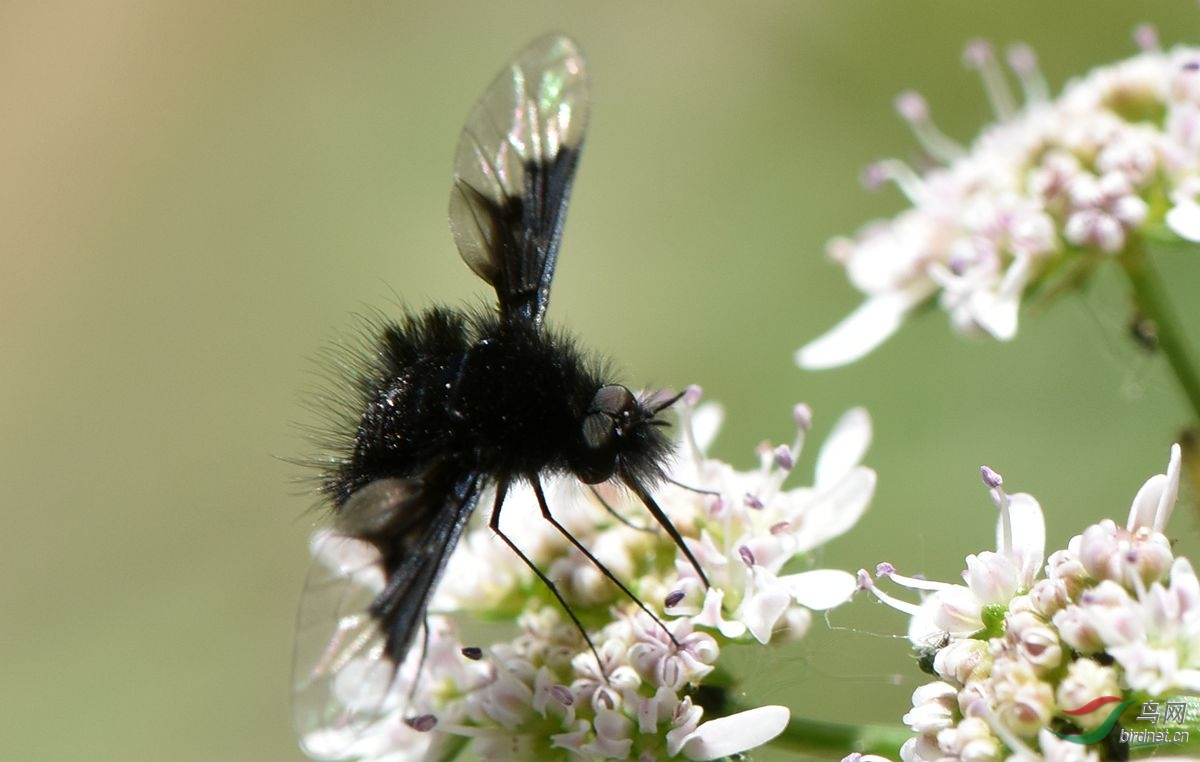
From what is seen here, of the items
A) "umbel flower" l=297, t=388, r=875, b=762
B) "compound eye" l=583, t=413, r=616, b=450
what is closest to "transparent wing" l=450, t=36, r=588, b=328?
"compound eye" l=583, t=413, r=616, b=450

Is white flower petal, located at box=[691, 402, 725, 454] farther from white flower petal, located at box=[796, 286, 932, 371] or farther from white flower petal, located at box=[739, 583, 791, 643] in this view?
white flower petal, located at box=[739, 583, 791, 643]

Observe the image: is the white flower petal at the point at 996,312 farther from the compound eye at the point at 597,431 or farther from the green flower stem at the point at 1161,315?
the compound eye at the point at 597,431

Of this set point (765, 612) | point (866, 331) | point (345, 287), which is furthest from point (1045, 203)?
point (345, 287)

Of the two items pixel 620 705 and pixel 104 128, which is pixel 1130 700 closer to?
pixel 620 705

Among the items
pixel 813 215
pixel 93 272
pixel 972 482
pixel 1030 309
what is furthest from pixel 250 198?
pixel 1030 309

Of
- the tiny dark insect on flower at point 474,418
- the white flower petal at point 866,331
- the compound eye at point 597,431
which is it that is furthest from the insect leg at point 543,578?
the white flower petal at point 866,331

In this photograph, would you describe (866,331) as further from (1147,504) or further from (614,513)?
(1147,504)

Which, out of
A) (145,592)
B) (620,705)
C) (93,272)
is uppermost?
(93,272)
